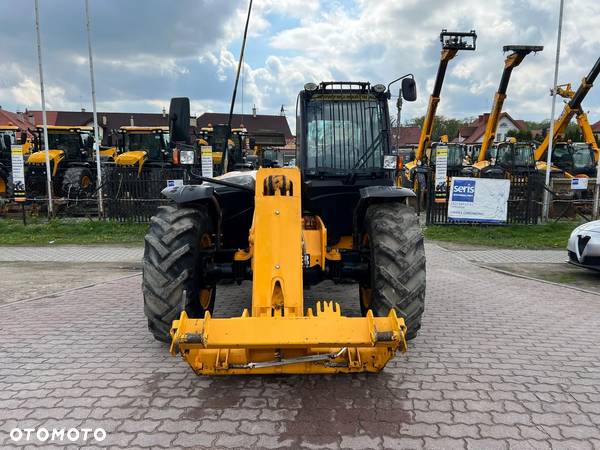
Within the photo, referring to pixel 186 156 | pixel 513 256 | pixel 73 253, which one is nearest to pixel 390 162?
pixel 186 156

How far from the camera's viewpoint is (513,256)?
10016 millimetres

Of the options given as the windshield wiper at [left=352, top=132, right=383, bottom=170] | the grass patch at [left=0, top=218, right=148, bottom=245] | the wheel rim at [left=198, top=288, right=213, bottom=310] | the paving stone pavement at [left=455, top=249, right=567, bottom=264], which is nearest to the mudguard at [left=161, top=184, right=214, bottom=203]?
the wheel rim at [left=198, top=288, right=213, bottom=310]

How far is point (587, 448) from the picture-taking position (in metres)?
2.95

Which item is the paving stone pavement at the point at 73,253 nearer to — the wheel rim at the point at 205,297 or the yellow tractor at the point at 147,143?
the wheel rim at the point at 205,297

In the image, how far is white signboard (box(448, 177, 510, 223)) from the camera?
12.8m

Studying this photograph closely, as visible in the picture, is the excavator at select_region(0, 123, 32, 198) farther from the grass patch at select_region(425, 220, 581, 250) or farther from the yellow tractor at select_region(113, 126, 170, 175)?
the grass patch at select_region(425, 220, 581, 250)

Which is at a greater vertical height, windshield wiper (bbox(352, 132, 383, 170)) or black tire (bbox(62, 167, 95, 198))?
windshield wiper (bbox(352, 132, 383, 170))

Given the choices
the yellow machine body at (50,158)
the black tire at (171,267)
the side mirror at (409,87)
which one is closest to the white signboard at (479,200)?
the side mirror at (409,87)

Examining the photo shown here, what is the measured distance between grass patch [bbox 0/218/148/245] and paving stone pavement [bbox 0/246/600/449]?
636 centimetres

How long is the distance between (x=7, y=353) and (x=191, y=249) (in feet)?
7.03

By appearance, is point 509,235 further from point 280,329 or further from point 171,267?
point 280,329

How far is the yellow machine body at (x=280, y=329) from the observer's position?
2980 millimetres

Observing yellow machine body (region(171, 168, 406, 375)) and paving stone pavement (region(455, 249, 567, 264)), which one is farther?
paving stone pavement (region(455, 249, 567, 264))

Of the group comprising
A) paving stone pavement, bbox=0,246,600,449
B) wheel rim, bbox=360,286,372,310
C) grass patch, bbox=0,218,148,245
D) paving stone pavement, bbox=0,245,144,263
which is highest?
wheel rim, bbox=360,286,372,310
